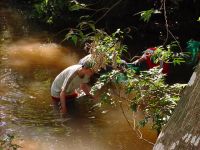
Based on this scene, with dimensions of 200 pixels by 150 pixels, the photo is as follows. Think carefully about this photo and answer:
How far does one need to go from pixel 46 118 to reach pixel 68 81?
88 centimetres

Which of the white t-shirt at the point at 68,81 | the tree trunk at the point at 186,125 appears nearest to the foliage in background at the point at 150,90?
the white t-shirt at the point at 68,81

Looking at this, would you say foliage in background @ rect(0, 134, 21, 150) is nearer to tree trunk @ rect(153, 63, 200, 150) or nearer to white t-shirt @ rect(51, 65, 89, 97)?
white t-shirt @ rect(51, 65, 89, 97)

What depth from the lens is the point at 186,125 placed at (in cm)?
160

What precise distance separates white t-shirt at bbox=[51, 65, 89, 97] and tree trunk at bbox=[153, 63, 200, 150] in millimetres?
4502

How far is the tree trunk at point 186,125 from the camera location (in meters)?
1.57

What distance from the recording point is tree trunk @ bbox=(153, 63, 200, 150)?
1566 mm

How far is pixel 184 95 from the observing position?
5.71 feet

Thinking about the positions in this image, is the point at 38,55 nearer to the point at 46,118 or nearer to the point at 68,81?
the point at 46,118

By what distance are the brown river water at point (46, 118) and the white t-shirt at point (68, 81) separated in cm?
44

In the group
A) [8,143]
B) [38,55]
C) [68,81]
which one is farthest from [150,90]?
[38,55]

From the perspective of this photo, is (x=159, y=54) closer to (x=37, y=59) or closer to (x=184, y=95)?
(x=184, y=95)

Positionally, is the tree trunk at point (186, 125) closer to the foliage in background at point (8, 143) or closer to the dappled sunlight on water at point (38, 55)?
A: the foliage in background at point (8, 143)

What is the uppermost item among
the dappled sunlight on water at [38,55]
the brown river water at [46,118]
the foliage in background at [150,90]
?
the foliage in background at [150,90]

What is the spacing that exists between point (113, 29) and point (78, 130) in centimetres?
561
